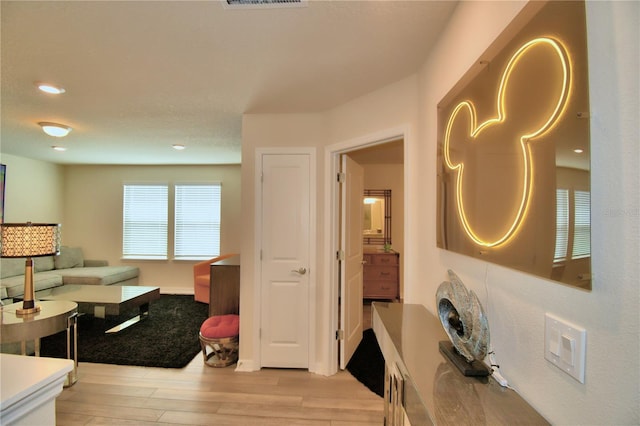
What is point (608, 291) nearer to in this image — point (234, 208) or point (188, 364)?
point (188, 364)

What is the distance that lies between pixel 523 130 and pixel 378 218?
13.8ft

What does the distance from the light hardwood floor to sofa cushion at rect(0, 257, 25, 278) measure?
2.45 meters

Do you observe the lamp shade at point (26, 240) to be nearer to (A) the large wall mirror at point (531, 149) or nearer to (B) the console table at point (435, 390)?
(B) the console table at point (435, 390)

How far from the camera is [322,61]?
69.4 inches

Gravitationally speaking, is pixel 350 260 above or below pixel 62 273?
above

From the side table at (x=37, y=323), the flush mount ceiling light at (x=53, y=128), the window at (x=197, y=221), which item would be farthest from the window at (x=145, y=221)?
the side table at (x=37, y=323)

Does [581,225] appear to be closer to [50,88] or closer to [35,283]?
[50,88]

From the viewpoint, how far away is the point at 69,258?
4801mm

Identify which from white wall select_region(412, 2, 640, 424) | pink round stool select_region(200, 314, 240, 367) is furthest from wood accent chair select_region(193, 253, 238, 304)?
white wall select_region(412, 2, 640, 424)

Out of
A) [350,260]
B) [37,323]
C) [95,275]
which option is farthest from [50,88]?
[95,275]

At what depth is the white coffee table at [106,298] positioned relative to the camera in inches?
126

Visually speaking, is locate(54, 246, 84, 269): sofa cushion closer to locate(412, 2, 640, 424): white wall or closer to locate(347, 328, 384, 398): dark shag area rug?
locate(347, 328, 384, 398): dark shag area rug

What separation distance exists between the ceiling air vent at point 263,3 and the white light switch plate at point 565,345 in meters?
1.50

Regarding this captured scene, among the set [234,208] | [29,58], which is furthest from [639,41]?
[234,208]
